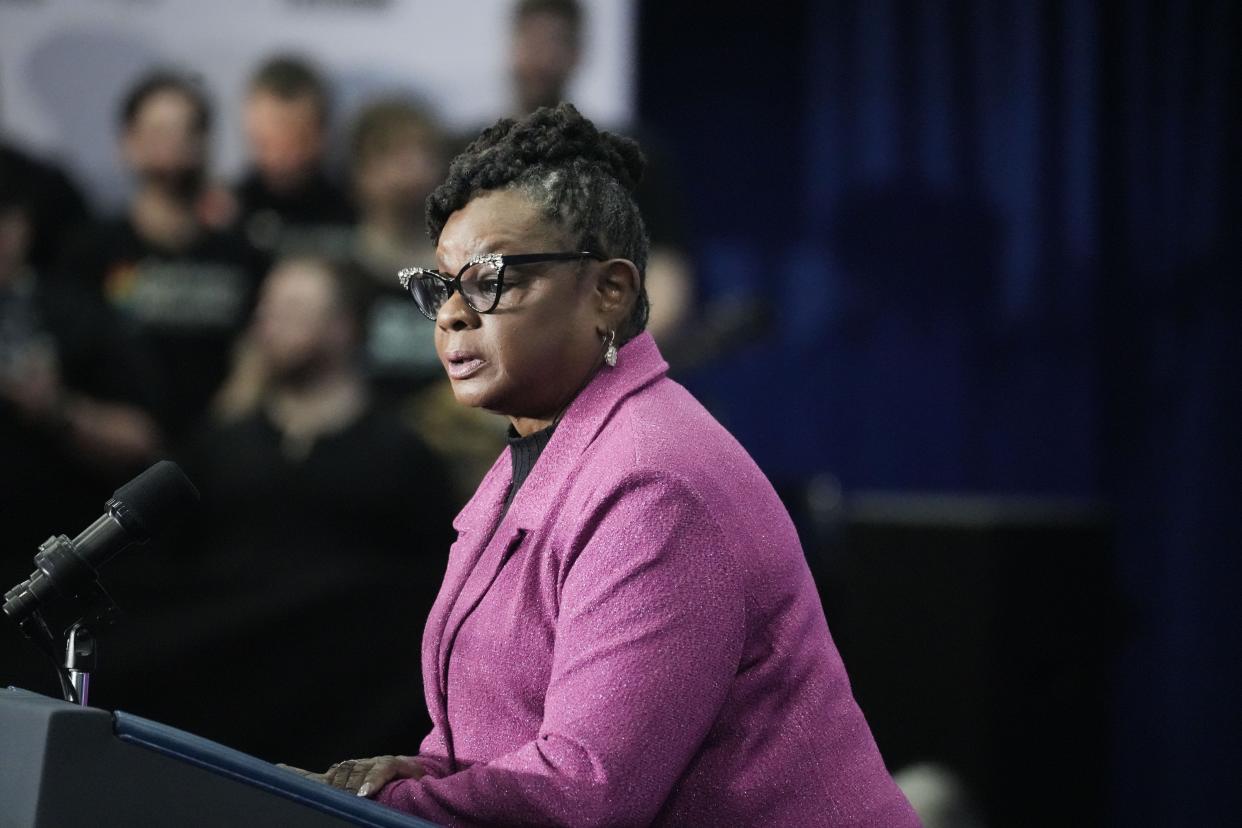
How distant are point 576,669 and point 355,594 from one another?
3093 millimetres

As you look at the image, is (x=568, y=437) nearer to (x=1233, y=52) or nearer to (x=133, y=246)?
(x=133, y=246)

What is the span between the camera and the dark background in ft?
18.8

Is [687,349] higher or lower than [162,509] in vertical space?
lower

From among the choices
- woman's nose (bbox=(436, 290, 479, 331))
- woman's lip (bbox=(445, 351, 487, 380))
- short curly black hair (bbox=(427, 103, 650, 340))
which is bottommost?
woman's lip (bbox=(445, 351, 487, 380))

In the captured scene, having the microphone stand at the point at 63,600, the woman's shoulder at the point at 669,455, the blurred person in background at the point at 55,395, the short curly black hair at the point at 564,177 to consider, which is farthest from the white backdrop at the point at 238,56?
the microphone stand at the point at 63,600

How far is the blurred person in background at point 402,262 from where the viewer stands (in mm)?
5285

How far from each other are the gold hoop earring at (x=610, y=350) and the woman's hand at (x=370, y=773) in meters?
0.49

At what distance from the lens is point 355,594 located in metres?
4.62

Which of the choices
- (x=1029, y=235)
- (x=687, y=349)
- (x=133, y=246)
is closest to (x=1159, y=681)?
(x=1029, y=235)

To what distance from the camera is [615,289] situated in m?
1.89

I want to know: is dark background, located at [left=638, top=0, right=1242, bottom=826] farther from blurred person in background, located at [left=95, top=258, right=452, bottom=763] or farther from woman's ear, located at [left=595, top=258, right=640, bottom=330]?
woman's ear, located at [left=595, top=258, right=640, bottom=330]

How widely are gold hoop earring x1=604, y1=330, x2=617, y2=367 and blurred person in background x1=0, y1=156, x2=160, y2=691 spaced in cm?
346

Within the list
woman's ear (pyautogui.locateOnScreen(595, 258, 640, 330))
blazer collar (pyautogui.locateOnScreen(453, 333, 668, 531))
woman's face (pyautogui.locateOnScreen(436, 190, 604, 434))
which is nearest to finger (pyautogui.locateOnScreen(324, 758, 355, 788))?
blazer collar (pyautogui.locateOnScreen(453, 333, 668, 531))

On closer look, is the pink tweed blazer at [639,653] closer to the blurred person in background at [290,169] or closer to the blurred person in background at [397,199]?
the blurred person in background at [397,199]
